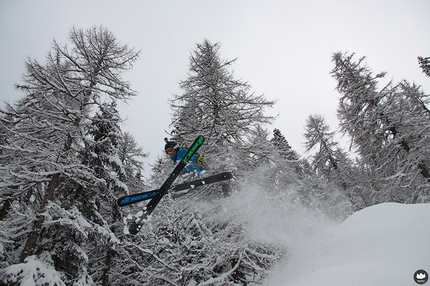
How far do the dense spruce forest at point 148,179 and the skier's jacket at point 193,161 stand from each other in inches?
30.8

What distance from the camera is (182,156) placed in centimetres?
717

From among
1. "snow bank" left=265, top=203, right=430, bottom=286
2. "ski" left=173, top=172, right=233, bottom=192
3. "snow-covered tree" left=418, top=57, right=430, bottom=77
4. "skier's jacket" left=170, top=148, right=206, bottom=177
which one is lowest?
"snow bank" left=265, top=203, right=430, bottom=286

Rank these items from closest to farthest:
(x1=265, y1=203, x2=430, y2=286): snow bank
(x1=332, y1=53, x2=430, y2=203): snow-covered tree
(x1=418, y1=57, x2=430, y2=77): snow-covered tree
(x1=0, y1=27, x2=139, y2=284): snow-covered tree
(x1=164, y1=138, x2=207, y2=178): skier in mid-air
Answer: (x1=265, y1=203, x2=430, y2=286): snow bank
(x1=0, y1=27, x2=139, y2=284): snow-covered tree
(x1=164, y1=138, x2=207, y2=178): skier in mid-air
(x1=332, y1=53, x2=430, y2=203): snow-covered tree
(x1=418, y1=57, x2=430, y2=77): snow-covered tree

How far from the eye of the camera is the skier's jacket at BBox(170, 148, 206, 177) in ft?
22.9

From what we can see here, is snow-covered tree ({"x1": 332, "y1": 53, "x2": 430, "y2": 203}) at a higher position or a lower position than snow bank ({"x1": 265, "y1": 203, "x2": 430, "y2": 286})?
higher

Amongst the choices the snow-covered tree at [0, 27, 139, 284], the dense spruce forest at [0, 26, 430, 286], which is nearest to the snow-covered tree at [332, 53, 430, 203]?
the dense spruce forest at [0, 26, 430, 286]

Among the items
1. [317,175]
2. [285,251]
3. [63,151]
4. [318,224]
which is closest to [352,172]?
[317,175]

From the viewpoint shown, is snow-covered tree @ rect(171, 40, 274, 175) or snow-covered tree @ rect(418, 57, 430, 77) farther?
snow-covered tree @ rect(418, 57, 430, 77)

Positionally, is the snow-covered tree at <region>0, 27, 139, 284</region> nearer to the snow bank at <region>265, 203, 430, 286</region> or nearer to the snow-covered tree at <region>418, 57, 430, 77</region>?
the snow bank at <region>265, 203, 430, 286</region>

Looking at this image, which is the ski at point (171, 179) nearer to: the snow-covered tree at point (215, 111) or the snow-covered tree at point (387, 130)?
the snow-covered tree at point (215, 111)

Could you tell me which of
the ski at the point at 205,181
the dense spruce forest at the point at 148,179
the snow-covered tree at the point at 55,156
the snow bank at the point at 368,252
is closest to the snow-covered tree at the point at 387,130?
the dense spruce forest at the point at 148,179

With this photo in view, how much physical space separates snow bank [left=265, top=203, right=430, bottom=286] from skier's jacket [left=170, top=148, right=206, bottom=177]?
4.10m

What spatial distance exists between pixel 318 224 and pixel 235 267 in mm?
4994

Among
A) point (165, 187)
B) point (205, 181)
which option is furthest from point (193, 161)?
point (165, 187)
